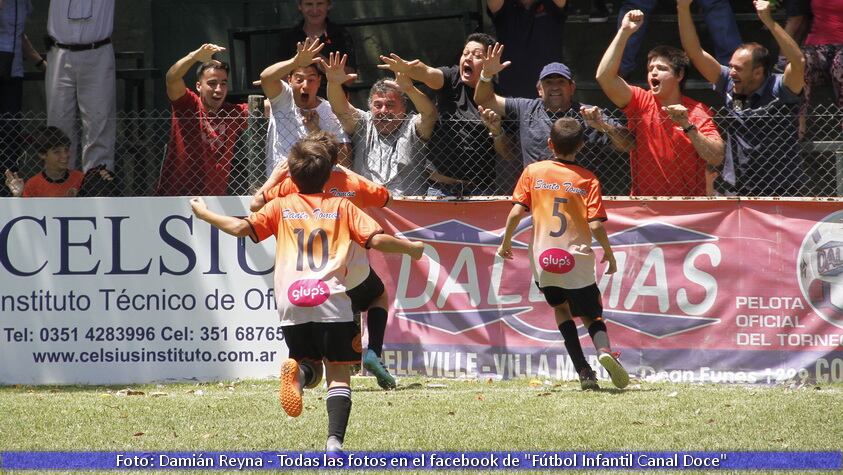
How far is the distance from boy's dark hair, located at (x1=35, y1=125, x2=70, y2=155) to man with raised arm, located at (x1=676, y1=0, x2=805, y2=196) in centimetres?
548

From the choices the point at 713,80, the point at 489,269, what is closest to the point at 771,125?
the point at 713,80

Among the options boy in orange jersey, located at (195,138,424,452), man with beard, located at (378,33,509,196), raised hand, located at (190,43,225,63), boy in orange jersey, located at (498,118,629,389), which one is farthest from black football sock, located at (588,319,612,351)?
raised hand, located at (190,43,225,63)

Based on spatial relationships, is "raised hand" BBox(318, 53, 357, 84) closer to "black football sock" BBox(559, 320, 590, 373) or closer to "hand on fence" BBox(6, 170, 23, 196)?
"black football sock" BBox(559, 320, 590, 373)

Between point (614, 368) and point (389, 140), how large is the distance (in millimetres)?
2859

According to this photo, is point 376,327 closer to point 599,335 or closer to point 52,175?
point 599,335

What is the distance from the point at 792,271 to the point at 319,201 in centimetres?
452

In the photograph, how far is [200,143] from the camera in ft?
34.0

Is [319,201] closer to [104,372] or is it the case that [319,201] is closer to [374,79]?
[104,372]

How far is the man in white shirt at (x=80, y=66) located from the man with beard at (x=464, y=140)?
9.16ft

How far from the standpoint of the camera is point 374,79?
13188 mm

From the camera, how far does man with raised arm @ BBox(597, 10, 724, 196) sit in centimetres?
965

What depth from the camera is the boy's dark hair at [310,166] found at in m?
6.62

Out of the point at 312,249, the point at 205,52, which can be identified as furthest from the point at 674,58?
the point at 312,249

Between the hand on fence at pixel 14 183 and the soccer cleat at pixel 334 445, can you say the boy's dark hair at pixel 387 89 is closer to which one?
the hand on fence at pixel 14 183
